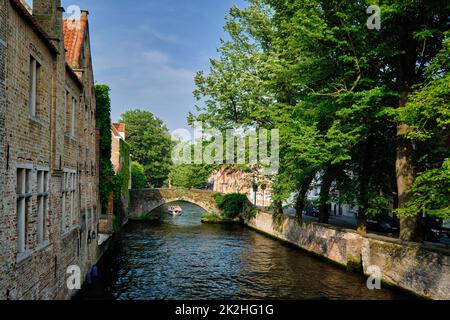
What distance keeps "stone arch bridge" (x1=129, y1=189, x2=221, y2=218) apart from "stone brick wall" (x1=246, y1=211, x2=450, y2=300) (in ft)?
57.6

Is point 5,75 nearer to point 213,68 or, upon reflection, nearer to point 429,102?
point 429,102

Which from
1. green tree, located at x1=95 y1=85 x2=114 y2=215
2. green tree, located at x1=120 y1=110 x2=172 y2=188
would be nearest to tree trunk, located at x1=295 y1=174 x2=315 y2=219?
green tree, located at x1=95 y1=85 x2=114 y2=215

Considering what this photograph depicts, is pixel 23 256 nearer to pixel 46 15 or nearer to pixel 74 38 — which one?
pixel 46 15

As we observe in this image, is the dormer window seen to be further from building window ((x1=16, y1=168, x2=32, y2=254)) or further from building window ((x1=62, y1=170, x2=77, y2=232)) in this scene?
building window ((x1=62, y1=170, x2=77, y2=232))

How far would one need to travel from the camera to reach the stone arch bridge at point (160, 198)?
40562 millimetres

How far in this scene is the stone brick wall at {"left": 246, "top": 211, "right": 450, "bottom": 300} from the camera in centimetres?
1307

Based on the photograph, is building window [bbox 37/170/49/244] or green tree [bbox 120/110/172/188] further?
green tree [bbox 120/110/172/188]

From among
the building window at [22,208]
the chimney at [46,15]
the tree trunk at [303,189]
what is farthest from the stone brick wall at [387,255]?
the chimney at [46,15]

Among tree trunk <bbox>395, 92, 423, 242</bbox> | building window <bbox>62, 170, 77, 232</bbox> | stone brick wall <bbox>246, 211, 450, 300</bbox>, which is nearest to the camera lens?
building window <bbox>62, 170, 77, 232</bbox>

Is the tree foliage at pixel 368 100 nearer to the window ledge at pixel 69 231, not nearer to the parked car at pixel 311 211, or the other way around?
the window ledge at pixel 69 231

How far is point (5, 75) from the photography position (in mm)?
7184

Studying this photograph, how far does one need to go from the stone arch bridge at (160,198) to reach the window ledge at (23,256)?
32426 mm
